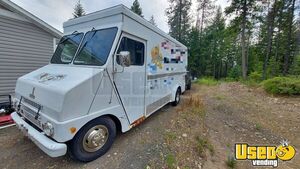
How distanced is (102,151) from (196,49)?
947 inches

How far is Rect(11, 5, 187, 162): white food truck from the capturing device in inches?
87.2

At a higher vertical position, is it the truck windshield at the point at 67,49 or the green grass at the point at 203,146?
the truck windshield at the point at 67,49

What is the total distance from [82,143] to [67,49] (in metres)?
2.15

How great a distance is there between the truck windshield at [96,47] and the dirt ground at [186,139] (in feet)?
6.15

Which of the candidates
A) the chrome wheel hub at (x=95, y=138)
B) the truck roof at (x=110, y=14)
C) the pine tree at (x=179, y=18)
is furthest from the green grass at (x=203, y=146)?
the pine tree at (x=179, y=18)

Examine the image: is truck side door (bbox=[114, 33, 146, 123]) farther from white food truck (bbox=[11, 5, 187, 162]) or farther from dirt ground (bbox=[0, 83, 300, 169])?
dirt ground (bbox=[0, 83, 300, 169])

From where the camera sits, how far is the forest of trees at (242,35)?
14273 mm

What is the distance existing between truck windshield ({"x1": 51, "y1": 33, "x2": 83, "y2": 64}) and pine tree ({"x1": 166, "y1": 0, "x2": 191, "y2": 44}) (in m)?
20.7

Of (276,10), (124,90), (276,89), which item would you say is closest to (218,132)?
(124,90)

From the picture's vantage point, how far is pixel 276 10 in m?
14.4

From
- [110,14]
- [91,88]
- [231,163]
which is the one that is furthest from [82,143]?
[231,163]

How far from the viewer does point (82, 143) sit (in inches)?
98.5

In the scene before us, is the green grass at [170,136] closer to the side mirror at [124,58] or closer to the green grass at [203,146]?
the green grass at [203,146]

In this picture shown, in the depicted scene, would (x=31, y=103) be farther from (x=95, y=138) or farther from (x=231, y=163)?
(x=231, y=163)
